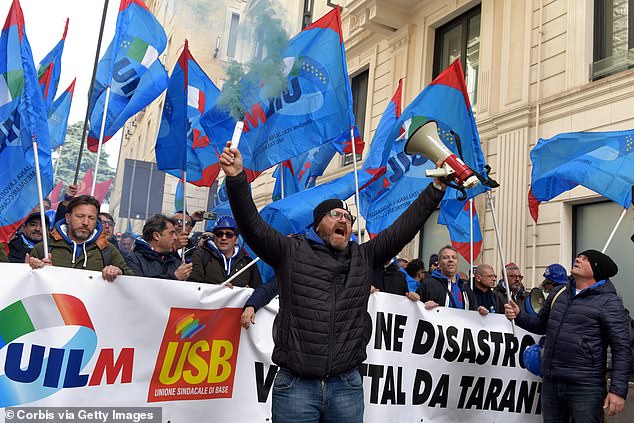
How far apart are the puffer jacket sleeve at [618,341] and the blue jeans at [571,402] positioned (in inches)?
7.5

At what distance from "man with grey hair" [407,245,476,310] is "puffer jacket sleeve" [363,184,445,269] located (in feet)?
7.79

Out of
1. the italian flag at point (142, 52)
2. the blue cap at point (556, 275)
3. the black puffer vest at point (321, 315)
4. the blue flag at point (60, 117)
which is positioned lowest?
the black puffer vest at point (321, 315)

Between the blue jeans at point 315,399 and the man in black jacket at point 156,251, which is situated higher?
the man in black jacket at point 156,251

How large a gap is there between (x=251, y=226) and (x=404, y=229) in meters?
0.86

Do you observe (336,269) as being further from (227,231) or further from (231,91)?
(231,91)

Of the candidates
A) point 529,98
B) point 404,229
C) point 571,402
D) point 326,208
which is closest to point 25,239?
point 326,208

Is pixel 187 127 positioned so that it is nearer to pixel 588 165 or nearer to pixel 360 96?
pixel 588 165

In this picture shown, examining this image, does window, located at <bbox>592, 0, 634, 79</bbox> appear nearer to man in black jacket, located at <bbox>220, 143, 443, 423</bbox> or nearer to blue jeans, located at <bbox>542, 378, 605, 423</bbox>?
blue jeans, located at <bbox>542, 378, 605, 423</bbox>

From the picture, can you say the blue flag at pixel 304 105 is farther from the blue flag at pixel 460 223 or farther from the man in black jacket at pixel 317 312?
the man in black jacket at pixel 317 312

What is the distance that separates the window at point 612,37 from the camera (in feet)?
30.7

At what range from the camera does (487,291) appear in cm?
657

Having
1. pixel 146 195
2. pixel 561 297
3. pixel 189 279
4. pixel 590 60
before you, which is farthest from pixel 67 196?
pixel 146 195

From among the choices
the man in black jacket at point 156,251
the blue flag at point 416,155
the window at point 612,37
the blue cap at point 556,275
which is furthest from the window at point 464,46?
the man in black jacket at point 156,251

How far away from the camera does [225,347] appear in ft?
15.0
